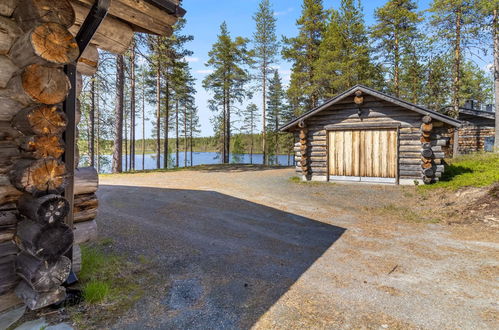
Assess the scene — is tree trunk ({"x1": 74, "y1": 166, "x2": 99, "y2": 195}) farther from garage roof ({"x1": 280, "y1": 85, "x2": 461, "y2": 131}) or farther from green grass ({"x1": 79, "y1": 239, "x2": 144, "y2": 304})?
garage roof ({"x1": 280, "y1": 85, "x2": 461, "y2": 131})

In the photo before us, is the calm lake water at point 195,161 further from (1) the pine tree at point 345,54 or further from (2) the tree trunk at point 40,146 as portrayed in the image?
(2) the tree trunk at point 40,146

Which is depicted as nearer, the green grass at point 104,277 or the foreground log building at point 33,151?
the foreground log building at point 33,151

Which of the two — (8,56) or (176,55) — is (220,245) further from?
(176,55)

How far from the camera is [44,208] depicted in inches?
101

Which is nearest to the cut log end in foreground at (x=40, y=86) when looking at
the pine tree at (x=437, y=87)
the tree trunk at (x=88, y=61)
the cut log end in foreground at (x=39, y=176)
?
the cut log end in foreground at (x=39, y=176)

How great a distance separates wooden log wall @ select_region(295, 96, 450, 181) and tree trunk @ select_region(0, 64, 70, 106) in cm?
1195

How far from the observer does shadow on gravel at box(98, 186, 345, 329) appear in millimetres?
3052

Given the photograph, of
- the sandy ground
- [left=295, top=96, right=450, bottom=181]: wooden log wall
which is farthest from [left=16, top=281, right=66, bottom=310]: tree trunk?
[left=295, top=96, right=450, bottom=181]: wooden log wall

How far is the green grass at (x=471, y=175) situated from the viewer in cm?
949

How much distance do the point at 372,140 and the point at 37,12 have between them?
12.4 m

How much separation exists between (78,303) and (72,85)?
99.2 inches

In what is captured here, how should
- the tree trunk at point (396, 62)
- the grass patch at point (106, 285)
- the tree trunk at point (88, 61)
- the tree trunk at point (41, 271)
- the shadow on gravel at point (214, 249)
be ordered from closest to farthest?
the tree trunk at point (41, 271) → the grass patch at point (106, 285) → the shadow on gravel at point (214, 249) → the tree trunk at point (88, 61) → the tree trunk at point (396, 62)

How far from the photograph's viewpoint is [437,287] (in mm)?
3594

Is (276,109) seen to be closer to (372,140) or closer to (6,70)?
(372,140)
